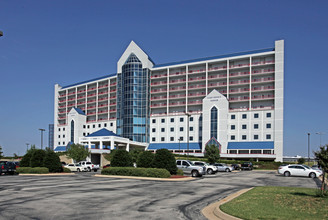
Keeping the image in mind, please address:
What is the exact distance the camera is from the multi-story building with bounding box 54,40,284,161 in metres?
79.6

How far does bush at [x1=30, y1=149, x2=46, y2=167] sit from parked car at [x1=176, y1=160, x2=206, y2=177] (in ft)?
56.7

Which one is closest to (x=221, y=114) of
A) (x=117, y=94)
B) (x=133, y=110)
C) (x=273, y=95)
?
(x=273, y=95)

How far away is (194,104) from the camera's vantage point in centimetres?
8969

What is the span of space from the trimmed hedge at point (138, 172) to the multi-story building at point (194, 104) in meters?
44.3

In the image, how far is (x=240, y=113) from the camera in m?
83.2

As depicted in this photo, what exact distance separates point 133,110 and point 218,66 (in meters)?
26.8

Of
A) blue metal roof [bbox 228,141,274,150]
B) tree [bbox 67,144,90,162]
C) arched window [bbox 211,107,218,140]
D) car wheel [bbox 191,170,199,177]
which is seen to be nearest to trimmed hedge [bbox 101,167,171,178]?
car wheel [bbox 191,170,199,177]

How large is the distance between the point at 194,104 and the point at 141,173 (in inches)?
2331

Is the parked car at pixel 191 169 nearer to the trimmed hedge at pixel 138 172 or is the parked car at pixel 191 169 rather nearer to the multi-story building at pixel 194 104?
the trimmed hedge at pixel 138 172

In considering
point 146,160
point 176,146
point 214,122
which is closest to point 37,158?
point 146,160

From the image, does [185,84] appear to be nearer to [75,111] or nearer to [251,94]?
[251,94]

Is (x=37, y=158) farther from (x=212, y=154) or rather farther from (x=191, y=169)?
(x=212, y=154)

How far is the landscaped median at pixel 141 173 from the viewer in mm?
30812

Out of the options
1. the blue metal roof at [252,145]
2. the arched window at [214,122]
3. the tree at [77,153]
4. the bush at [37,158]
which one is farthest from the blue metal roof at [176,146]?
the bush at [37,158]
